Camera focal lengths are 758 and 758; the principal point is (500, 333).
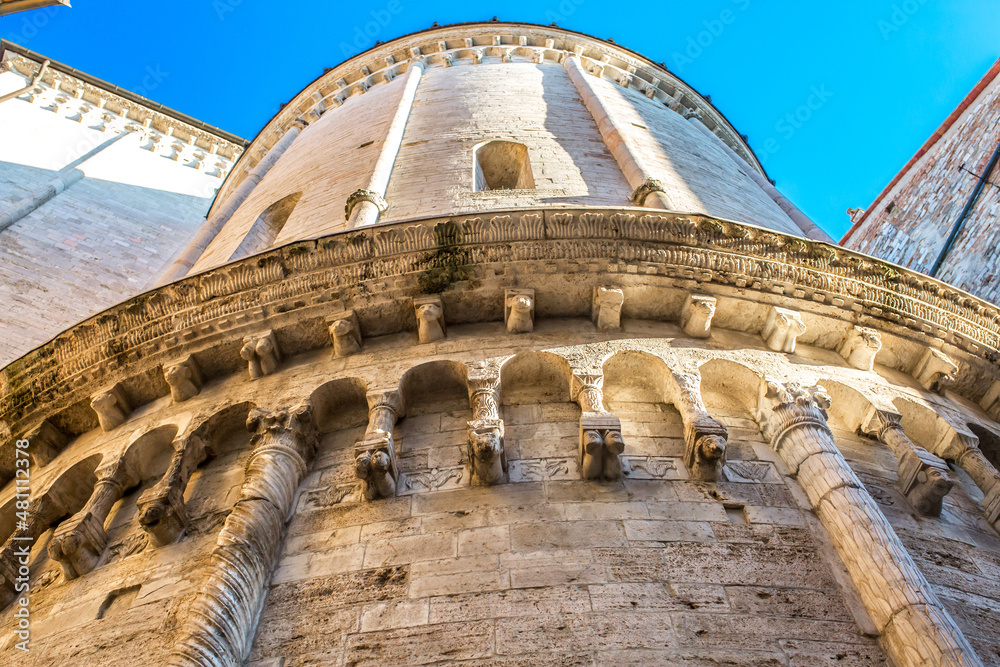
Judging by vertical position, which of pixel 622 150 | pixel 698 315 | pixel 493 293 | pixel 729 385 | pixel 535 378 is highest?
pixel 622 150

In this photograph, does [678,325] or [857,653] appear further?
[678,325]

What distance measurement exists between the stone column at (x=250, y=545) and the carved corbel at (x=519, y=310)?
1.68 m

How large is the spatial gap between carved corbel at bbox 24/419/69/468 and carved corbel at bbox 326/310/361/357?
2565 mm

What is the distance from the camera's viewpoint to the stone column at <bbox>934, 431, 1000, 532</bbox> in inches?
196

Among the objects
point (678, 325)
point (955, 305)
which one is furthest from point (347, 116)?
point (955, 305)

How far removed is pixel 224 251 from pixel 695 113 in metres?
9.80

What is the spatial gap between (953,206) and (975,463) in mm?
14228

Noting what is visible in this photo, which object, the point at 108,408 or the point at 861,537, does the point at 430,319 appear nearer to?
the point at 108,408

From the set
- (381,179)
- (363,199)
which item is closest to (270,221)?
(381,179)

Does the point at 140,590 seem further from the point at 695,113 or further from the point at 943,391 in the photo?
the point at 695,113

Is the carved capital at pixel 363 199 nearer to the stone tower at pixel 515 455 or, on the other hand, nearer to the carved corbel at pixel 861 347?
the stone tower at pixel 515 455

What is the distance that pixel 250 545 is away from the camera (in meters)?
4.22

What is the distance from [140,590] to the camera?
4.45 metres

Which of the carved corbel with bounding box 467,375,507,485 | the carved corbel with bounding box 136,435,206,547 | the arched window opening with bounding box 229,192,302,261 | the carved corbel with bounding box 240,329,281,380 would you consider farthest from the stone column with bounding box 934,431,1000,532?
the arched window opening with bounding box 229,192,302,261
